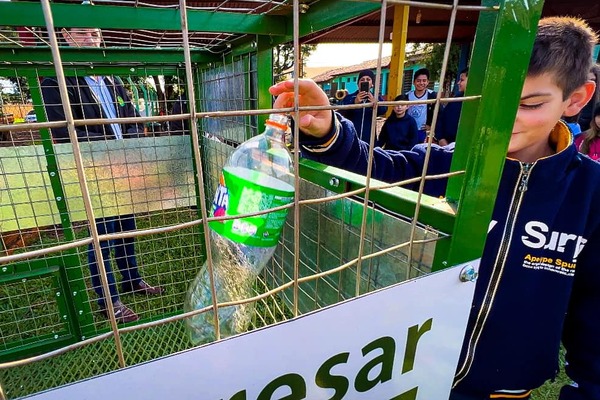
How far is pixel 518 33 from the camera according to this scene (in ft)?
1.71

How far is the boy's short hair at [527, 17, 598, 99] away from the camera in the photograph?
760mm

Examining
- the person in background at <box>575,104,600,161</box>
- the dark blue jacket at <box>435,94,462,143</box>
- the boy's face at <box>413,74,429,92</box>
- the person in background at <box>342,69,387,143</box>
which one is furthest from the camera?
the boy's face at <box>413,74,429,92</box>

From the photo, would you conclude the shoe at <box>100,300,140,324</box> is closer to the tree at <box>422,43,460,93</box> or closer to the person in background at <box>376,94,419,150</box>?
the person in background at <box>376,94,419,150</box>

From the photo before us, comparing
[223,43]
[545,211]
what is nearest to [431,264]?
[545,211]

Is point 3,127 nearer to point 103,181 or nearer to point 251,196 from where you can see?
point 251,196

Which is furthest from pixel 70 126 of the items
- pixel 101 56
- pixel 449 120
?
pixel 449 120

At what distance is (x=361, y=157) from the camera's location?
1067mm

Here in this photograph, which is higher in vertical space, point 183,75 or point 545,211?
point 183,75

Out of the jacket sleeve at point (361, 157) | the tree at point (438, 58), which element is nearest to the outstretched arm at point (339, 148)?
the jacket sleeve at point (361, 157)

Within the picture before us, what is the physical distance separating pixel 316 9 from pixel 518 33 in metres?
0.43

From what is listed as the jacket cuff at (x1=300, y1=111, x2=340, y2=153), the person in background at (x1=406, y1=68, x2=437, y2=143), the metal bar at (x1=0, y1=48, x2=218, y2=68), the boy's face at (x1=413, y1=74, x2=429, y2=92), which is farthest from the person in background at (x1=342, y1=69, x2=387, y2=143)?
the jacket cuff at (x1=300, y1=111, x2=340, y2=153)

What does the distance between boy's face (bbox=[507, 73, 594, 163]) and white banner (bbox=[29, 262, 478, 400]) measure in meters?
0.39

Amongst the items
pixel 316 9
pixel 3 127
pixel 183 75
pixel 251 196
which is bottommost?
pixel 251 196

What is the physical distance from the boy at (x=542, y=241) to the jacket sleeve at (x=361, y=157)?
6cm
